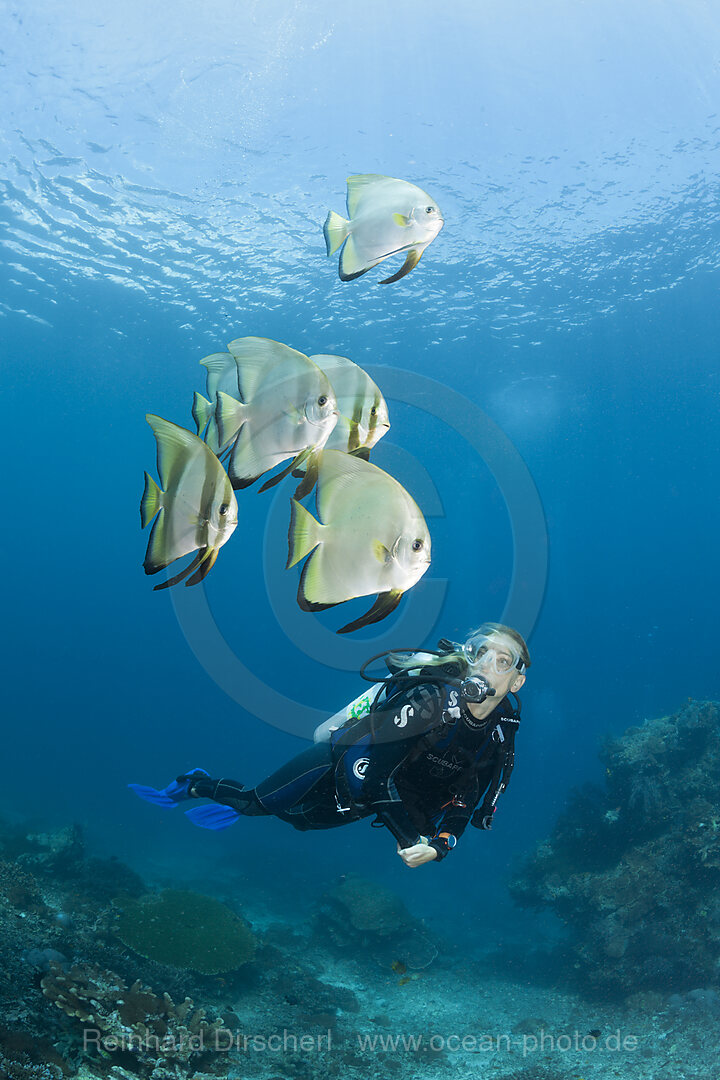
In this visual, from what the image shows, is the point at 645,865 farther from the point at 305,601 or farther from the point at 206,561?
the point at 206,561

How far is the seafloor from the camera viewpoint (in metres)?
5.21

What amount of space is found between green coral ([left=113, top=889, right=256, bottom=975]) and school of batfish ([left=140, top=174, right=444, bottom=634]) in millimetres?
8557

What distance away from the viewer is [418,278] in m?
23.3

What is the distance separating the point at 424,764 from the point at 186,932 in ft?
22.3

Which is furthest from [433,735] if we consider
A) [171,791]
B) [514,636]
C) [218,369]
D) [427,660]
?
[171,791]

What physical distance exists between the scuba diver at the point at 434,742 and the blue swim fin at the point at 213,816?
5.57 feet

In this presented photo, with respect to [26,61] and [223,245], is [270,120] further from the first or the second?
[26,61]

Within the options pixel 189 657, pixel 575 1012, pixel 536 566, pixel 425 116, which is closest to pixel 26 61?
pixel 425 116

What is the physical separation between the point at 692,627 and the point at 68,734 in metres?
79.9

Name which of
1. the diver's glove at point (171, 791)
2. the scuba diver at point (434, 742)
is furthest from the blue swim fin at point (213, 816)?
the scuba diver at point (434, 742)

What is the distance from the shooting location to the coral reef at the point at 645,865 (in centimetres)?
948

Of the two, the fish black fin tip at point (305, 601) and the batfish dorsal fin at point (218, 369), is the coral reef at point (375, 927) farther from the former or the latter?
the batfish dorsal fin at point (218, 369)

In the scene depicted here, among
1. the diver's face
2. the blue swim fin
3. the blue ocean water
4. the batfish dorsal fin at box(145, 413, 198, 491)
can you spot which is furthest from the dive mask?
the blue ocean water

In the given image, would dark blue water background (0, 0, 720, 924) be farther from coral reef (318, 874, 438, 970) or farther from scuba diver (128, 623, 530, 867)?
coral reef (318, 874, 438, 970)
